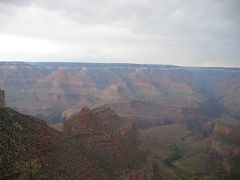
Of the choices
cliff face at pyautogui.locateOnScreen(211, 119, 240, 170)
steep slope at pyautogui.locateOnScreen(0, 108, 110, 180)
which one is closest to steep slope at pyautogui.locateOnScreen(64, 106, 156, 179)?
steep slope at pyautogui.locateOnScreen(0, 108, 110, 180)

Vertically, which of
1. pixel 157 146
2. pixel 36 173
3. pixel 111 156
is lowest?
pixel 157 146

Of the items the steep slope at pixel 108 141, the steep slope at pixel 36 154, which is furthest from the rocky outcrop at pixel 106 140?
the steep slope at pixel 36 154

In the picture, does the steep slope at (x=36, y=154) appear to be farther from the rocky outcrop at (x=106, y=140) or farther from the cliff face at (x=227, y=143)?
the cliff face at (x=227, y=143)

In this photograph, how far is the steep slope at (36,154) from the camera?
62.1m

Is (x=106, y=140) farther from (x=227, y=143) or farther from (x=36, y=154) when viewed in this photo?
(x=227, y=143)

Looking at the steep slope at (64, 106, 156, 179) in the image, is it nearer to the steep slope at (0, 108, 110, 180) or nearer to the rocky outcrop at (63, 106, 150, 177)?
the rocky outcrop at (63, 106, 150, 177)

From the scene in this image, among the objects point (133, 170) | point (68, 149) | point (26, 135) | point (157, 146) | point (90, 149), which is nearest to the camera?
point (26, 135)

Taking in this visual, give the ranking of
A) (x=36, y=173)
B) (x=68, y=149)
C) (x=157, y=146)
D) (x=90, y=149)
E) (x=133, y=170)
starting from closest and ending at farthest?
(x=36, y=173) < (x=68, y=149) < (x=90, y=149) < (x=133, y=170) < (x=157, y=146)

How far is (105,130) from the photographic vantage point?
363 ft

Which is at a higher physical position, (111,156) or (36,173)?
(36,173)

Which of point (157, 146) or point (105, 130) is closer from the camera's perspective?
point (105, 130)

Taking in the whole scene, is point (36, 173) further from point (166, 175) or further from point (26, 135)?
point (166, 175)

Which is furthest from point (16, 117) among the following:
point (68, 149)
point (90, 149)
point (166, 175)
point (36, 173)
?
point (166, 175)

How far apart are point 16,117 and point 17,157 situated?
12624 mm
